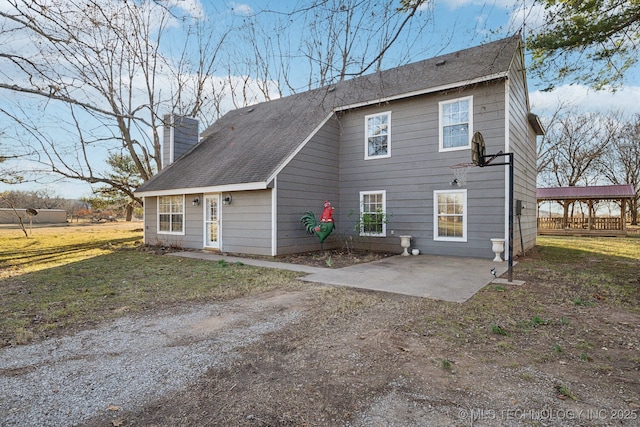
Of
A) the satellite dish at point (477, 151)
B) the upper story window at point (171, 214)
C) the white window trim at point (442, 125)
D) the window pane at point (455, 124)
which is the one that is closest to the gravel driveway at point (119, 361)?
the satellite dish at point (477, 151)

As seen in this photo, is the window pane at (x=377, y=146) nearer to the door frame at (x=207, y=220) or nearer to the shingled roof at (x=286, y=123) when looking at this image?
the shingled roof at (x=286, y=123)

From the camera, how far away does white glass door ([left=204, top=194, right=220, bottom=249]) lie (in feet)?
37.5

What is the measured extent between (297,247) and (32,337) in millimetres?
7378

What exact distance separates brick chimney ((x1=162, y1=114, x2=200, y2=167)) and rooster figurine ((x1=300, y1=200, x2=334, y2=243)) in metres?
7.55

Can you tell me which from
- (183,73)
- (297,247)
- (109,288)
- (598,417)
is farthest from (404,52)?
(183,73)

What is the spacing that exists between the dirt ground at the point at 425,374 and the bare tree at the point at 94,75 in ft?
18.4

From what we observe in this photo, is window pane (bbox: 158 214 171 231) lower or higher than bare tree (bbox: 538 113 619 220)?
lower

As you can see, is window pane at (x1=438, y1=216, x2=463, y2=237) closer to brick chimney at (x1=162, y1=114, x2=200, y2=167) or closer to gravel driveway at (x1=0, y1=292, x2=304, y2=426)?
gravel driveway at (x1=0, y1=292, x2=304, y2=426)

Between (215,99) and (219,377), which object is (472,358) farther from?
(215,99)

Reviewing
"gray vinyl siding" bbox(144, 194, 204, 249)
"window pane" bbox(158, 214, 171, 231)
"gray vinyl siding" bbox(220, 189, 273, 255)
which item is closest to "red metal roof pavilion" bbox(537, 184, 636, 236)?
"gray vinyl siding" bbox(220, 189, 273, 255)

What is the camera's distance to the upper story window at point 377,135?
1110 cm

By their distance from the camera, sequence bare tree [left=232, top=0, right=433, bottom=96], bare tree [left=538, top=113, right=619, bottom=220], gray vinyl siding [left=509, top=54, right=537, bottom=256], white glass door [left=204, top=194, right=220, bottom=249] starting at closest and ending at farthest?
1. bare tree [left=232, top=0, right=433, bottom=96]
2. gray vinyl siding [left=509, top=54, right=537, bottom=256]
3. white glass door [left=204, top=194, right=220, bottom=249]
4. bare tree [left=538, top=113, right=619, bottom=220]

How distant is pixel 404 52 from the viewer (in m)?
4.55

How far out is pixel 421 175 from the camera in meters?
10.4
